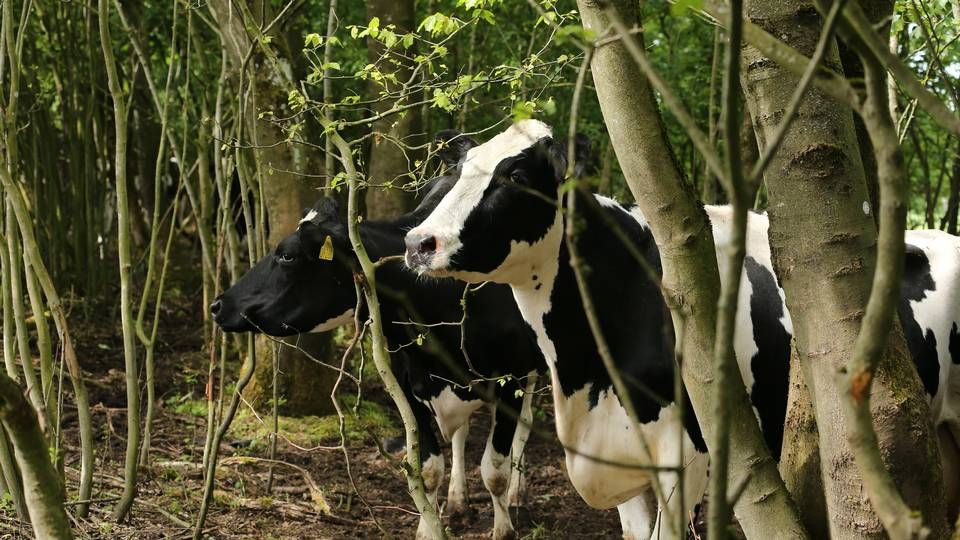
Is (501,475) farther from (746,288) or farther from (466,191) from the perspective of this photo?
(466,191)

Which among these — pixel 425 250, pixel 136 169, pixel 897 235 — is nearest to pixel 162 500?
pixel 425 250

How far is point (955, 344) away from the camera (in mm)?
5629

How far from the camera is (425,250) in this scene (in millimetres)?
4684

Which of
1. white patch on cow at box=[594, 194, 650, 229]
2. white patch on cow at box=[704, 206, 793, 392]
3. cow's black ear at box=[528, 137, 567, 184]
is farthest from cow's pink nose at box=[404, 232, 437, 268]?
white patch on cow at box=[704, 206, 793, 392]

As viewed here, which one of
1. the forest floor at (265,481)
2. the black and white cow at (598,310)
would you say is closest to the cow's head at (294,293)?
the forest floor at (265,481)

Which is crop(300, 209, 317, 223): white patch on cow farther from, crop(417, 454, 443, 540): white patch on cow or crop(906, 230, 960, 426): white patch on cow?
crop(906, 230, 960, 426): white patch on cow

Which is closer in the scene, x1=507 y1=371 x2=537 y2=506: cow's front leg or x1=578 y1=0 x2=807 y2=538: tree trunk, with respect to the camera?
x1=578 y1=0 x2=807 y2=538: tree trunk

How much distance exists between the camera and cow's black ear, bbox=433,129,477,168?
5.58 metres

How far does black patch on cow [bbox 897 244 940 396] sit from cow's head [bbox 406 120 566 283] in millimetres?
1791

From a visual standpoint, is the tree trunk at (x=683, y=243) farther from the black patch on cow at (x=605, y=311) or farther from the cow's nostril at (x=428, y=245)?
the black patch on cow at (x=605, y=311)

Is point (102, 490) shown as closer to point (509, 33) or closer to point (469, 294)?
point (469, 294)

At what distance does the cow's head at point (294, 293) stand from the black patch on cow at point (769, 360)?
2.65m

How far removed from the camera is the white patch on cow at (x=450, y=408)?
696 centimetres

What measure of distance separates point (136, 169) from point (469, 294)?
938 cm
